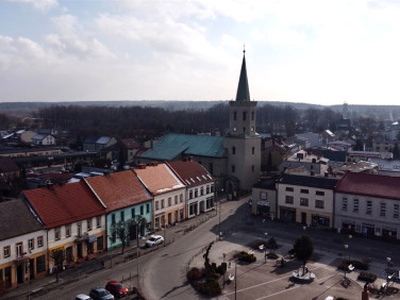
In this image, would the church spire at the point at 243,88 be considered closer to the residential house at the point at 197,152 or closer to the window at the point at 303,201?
the residential house at the point at 197,152

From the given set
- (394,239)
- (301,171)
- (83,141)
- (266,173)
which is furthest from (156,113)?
(394,239)

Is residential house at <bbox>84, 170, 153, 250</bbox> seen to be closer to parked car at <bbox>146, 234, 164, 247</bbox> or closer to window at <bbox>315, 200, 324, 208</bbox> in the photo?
parked car at <bbox>146, 234, 164, 247</bbox>

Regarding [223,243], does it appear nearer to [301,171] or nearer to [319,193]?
[319,193]

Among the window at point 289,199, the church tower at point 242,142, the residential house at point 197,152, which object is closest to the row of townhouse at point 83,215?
the window at point 289,199

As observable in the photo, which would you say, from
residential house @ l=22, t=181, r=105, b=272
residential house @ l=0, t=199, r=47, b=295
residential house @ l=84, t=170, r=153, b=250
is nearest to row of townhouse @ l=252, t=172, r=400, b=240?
residential house @ l=84, t=170, r=153, b=250

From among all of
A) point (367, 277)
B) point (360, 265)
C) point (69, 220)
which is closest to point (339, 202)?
point (360, 265)

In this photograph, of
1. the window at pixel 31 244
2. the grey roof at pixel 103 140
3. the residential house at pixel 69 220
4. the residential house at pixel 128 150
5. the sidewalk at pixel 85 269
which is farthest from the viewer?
the grey roof at pixel 103 140
